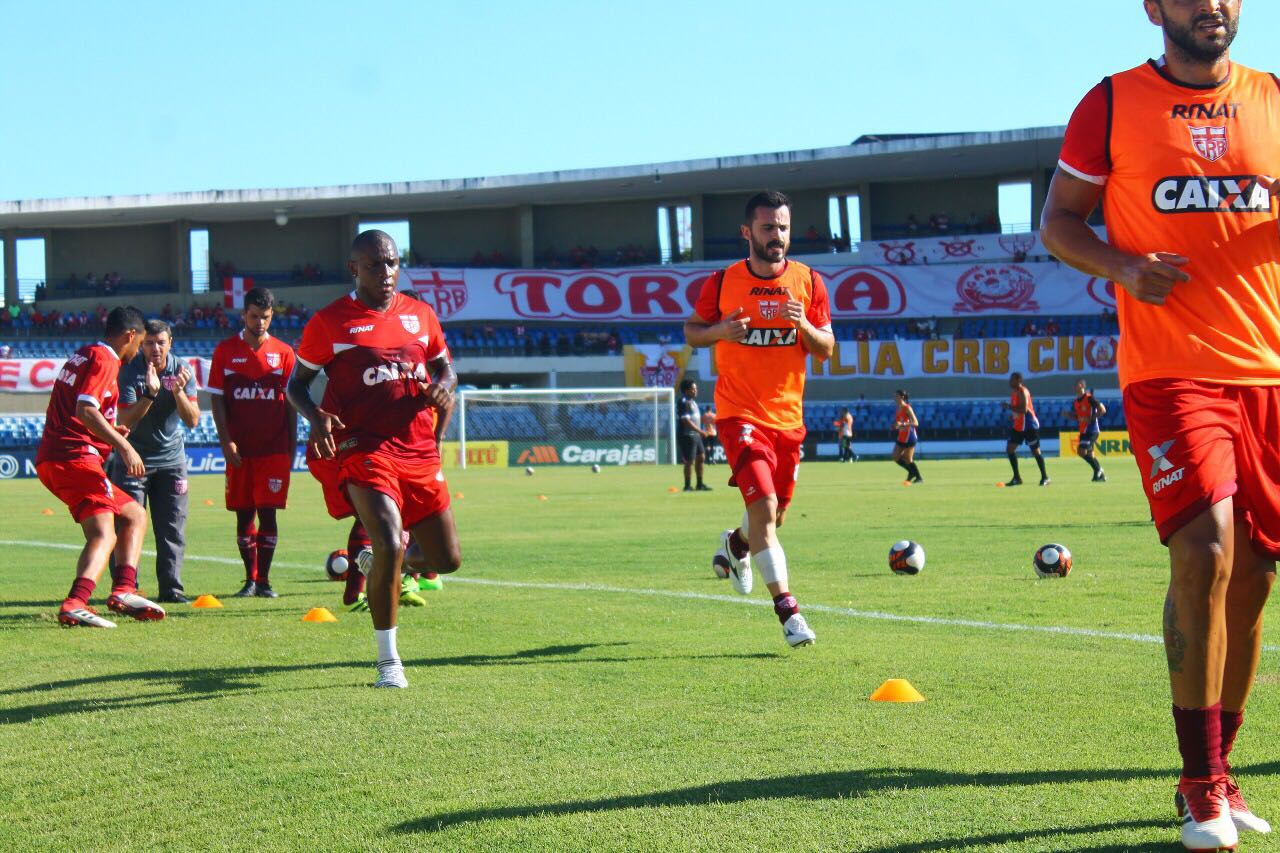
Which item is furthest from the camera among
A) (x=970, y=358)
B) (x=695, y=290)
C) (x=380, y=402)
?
(x=695, y=290)

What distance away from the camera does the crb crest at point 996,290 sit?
180ft

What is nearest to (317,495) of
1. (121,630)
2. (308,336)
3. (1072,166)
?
(121,630)

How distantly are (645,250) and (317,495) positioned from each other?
119ft

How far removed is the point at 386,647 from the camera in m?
6.51

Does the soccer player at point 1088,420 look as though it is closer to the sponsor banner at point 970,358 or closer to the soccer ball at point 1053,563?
the soccer ball at point 1053,563

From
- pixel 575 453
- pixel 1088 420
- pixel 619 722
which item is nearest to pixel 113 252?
pixel 575 453

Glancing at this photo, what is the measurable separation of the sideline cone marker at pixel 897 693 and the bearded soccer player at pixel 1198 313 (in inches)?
64.4

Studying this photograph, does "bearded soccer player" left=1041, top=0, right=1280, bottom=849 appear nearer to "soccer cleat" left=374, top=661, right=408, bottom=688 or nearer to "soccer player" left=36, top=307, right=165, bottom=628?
"soccer cleat" left=374, top=661, right=408, bottom=688

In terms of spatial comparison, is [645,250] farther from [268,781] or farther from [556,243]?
[268,781]

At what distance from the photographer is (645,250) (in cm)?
6291

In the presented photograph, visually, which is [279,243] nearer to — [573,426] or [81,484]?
[573,426]

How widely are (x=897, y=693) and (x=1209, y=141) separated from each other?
2523 millimetres

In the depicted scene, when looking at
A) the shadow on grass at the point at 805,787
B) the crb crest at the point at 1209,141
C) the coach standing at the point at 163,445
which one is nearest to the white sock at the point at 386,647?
the shadow on grass at the point at 805,787

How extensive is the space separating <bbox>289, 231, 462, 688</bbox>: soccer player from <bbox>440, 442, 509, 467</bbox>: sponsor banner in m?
36.7
